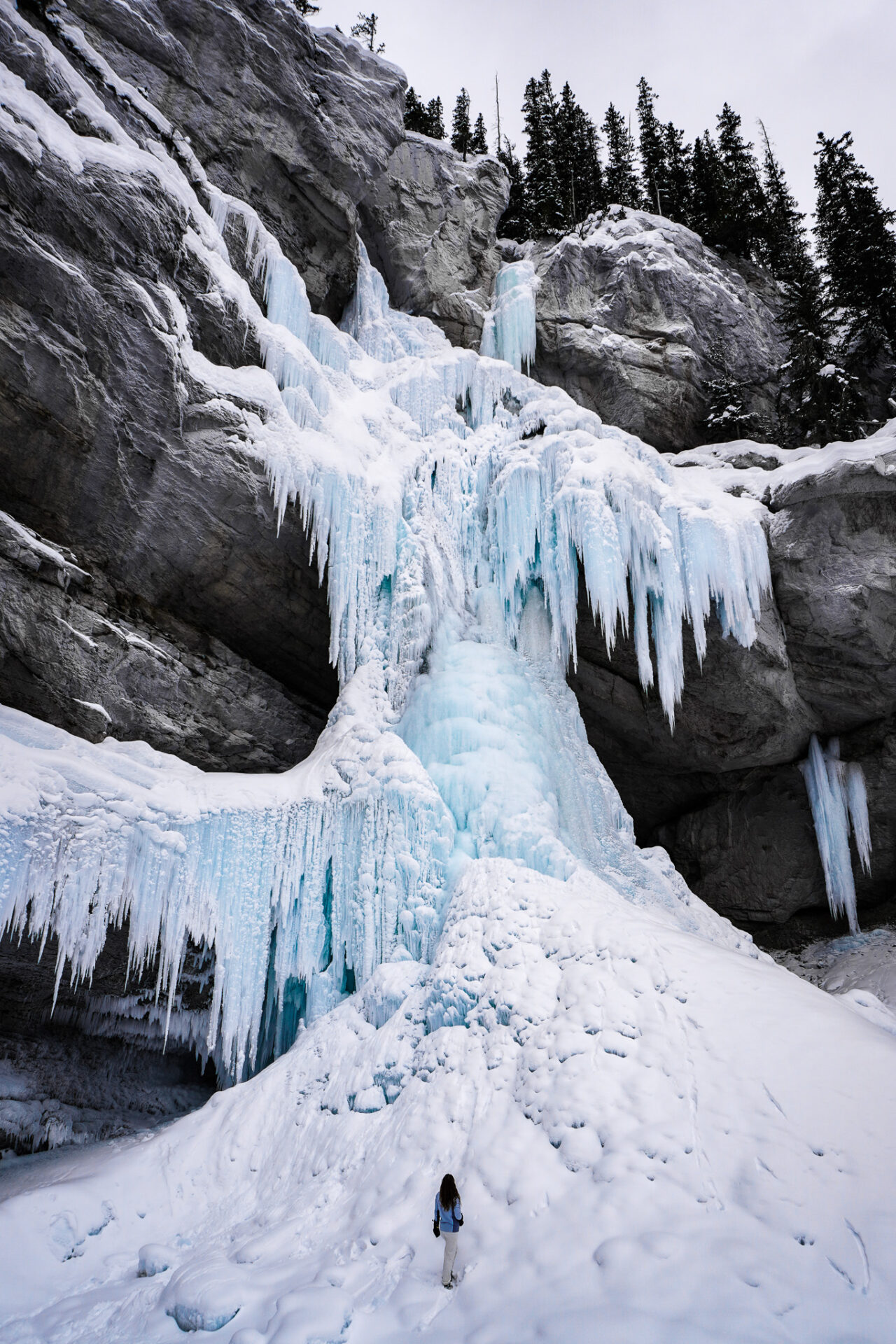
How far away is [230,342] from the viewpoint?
33.0 ft

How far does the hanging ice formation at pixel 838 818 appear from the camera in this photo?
1342 centimetres

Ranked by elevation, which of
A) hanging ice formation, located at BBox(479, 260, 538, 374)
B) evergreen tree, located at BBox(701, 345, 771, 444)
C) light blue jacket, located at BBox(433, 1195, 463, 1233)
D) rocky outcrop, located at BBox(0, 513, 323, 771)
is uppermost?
hanging ice formation, located at BBox(479, 260, 538, 374)

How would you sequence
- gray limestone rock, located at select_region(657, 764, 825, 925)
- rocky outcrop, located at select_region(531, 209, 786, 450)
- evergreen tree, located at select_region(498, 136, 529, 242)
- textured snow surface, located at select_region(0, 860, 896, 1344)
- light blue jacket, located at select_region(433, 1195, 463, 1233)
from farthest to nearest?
evergreen tree, located at select_region(498, 136, 529, 242) < rocky outcrop, located at select_region(531, 209, 786, 450) < gray limestone rock, located at select_region(657, 764, 825, 925) < light blue jacket, located at select_region(433, 1195, 463, 1233) < textured snow surface, located at select_region(0, 860, 896, 1344)

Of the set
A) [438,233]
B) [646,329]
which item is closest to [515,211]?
[438,233]

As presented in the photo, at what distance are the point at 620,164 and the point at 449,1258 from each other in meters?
A: 30.6

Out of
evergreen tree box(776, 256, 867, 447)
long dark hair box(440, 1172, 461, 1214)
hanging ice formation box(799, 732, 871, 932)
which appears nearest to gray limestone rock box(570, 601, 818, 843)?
hanging ice formation box(799, 732, 871, 932)

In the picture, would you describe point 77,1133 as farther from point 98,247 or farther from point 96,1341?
point 98,247

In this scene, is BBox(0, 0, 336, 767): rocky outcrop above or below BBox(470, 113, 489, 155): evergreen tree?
below

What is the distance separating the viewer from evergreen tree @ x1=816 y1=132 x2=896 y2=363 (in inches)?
707

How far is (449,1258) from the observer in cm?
431

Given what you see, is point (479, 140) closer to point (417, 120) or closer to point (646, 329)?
point (417, 120)

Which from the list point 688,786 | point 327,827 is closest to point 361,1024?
point 327,827

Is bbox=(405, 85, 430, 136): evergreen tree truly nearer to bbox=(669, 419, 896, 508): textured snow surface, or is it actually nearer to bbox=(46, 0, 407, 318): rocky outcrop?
bbox=(46, 0, 407, 318): rocky outcrop

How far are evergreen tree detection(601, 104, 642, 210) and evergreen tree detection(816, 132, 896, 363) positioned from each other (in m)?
5.91
